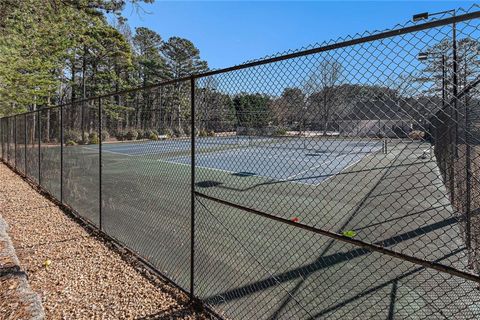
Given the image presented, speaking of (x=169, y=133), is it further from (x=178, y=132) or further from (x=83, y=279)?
(x=83, y=279)

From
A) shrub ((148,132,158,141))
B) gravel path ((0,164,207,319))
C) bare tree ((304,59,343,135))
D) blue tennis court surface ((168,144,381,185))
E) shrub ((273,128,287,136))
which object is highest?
bare tree ((304,59,343,135))

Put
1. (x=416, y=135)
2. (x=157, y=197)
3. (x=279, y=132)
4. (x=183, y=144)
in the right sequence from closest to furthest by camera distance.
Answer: (x=416, y=135) < (x=279, y=132) < (x=183, y=144) < (x=157, y=197)

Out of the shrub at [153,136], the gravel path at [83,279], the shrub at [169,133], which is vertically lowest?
the gravel path at [83,279]

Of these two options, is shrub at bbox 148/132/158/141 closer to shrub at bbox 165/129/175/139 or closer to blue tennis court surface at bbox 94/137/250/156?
blue tennis court surface at bbox 94/137/250/156

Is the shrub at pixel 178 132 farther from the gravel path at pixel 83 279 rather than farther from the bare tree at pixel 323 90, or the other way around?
the bare tree at pixel 323 90

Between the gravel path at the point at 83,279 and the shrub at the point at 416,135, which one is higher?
the shrub at the point at 416,135

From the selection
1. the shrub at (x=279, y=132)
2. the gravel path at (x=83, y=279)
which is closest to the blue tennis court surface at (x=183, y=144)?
the shrub at (x=279, y=132)

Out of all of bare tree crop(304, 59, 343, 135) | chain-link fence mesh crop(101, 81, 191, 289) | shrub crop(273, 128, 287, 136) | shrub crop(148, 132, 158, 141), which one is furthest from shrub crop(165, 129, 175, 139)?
bare tree crop(304, 59, 343, 135)

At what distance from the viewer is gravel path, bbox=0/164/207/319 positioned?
2.95 meters

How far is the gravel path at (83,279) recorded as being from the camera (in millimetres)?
2947

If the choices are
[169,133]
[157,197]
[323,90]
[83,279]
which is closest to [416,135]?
[323,90]

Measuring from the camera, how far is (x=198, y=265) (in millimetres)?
4117

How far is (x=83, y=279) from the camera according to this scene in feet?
11.5

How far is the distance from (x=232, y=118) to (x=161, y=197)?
5422 millimetres
